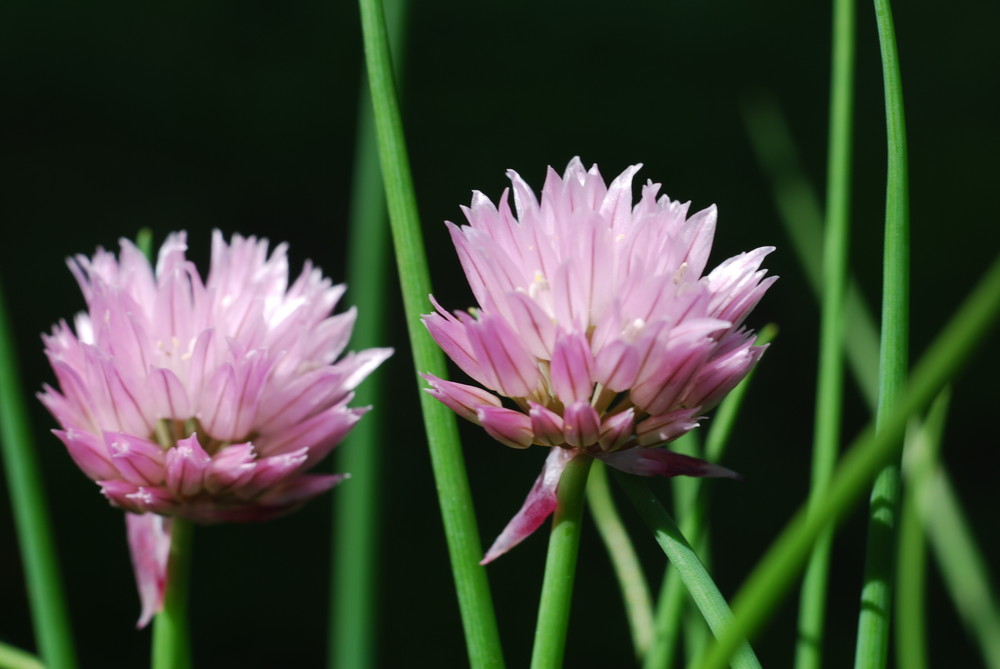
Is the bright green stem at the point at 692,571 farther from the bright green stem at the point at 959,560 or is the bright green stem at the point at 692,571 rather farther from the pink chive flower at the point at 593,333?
the bright green stem at the point at 959,560

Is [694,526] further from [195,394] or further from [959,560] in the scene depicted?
[959,560]

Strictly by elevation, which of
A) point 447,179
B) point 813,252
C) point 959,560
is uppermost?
point 447,179

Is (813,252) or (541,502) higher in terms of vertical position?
(813,252)

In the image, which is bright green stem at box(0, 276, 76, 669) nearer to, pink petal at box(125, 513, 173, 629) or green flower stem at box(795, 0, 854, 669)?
pink petal at box(125, 513, 173, 629)

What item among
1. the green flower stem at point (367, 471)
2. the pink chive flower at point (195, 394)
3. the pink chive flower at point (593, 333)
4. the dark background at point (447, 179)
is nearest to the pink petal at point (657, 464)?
the pink chive flower at point (593, 333)

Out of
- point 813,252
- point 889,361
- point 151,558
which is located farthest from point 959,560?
point 151,558

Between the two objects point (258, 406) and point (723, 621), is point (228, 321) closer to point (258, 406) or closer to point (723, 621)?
point (258, 406)

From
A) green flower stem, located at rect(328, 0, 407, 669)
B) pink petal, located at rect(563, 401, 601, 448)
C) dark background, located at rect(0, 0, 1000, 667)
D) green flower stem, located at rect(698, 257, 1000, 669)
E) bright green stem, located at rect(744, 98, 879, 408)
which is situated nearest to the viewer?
green flower stem, located at rect(698, 257, 1000, 669)

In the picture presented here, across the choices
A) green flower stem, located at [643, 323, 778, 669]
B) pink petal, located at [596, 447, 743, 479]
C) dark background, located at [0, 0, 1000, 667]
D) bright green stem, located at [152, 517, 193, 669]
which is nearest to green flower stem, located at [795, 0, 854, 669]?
green flower stem, located at [643, 323, 778, 669]
